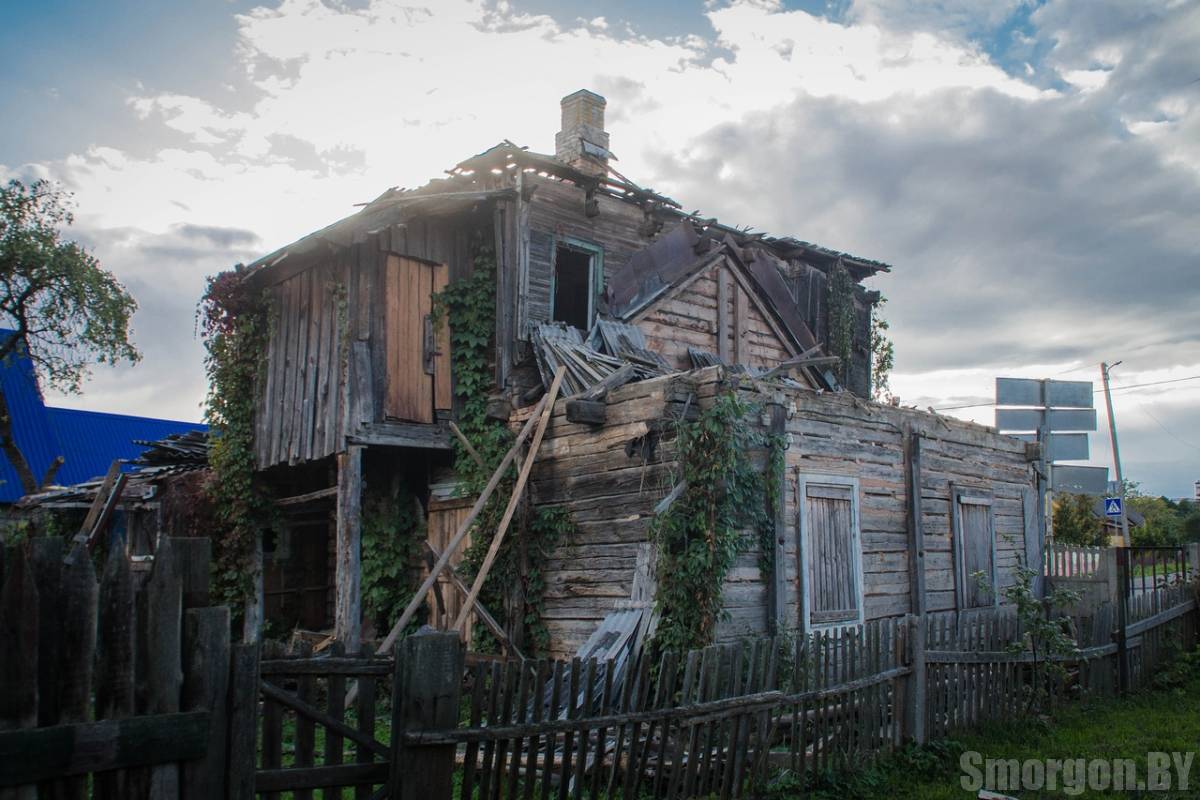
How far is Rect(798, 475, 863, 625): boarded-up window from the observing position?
1111 cm

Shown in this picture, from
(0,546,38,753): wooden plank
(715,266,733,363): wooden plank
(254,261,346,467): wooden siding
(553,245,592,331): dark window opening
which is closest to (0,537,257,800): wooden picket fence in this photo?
(0,546,38,753): wooden plank

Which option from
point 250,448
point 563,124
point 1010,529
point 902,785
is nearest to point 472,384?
point 250,448

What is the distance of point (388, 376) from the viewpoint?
1295 centimetres

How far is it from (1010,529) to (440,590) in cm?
934

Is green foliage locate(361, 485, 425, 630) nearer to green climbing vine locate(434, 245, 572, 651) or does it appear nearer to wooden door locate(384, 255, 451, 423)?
green climbing vine locate(434, 245, 572, 651)

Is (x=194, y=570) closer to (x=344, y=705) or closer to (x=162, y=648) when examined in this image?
(x=162, y=648)

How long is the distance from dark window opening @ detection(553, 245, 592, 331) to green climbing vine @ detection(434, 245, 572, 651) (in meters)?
1.76

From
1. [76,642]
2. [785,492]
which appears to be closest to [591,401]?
[785,492]

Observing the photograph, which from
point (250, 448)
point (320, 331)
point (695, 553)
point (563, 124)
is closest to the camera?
point (695, 553)

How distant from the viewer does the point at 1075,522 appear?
31.3 meters

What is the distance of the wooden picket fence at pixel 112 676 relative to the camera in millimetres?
3217

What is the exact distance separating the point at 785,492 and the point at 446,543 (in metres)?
5.00

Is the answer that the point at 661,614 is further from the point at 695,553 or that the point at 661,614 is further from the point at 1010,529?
the point at 1010,529

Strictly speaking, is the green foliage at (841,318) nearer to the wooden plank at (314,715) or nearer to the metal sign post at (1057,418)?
the metal sign post at (1057,418)
